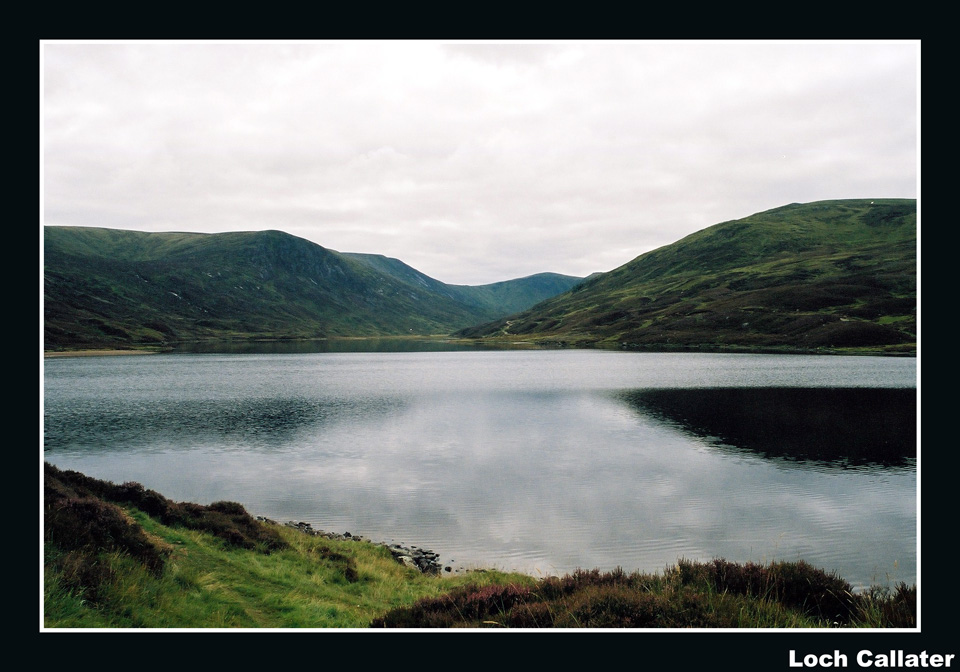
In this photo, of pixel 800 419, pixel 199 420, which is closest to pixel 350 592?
pixel 199 420

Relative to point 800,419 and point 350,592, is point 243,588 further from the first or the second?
point 800,419

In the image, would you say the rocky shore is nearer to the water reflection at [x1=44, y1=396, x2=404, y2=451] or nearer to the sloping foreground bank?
the sloping foreground bank

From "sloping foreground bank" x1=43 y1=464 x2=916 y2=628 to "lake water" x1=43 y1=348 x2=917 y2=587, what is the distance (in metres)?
6.82

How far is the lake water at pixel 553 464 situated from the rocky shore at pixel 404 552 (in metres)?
0.71

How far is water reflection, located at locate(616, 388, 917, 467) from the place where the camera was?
4169 cm

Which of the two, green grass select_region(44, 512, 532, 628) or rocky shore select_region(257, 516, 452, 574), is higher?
green grass select_region(44, 512, 532, 628)

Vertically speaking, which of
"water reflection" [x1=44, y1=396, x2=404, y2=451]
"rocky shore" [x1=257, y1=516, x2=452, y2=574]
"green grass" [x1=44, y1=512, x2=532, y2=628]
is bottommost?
"rocky shore" [x1=257, y1=516, x2=452, y2=574]

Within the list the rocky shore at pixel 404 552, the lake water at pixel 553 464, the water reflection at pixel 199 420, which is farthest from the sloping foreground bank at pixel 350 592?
the water reflection at pixel 199 420

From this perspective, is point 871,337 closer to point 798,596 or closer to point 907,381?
point 907,381

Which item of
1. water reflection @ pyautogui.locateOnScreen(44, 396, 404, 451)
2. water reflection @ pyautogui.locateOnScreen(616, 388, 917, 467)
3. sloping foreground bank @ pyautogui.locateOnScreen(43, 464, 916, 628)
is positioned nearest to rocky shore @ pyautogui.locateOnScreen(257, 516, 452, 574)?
sloping foreground bank @ pyautogui.locateOnScreen(43, 464, 916, 628)

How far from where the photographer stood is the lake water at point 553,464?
25156 millimetres

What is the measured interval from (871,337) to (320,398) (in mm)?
154443

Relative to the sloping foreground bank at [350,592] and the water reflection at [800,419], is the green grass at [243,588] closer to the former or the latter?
the sloping foreground bank at [350,592]
